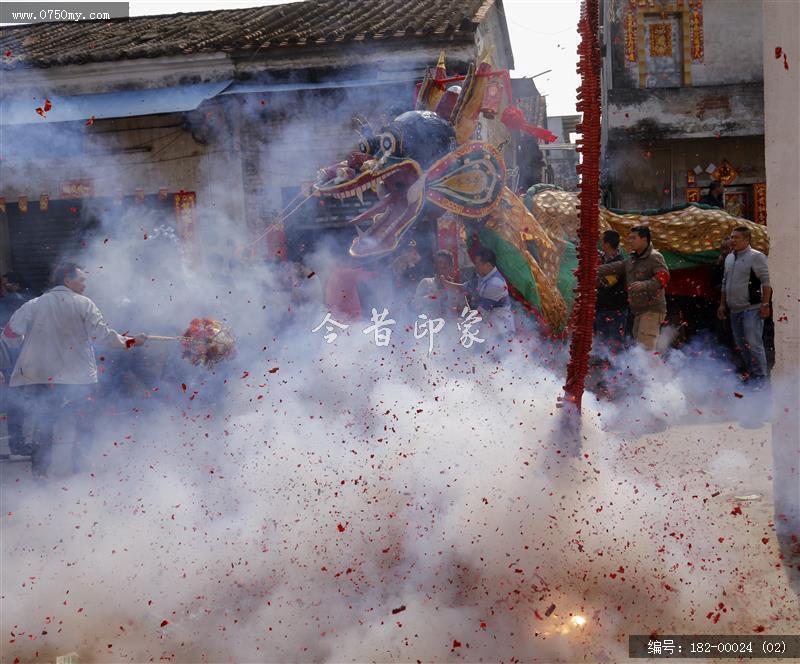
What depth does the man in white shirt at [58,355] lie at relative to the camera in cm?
541

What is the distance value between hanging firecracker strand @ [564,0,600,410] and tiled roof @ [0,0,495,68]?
5.79 metres

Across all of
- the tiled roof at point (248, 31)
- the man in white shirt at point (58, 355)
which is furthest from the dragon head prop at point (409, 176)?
the tiled roof at point (248, 31)

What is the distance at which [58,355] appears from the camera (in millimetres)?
5430

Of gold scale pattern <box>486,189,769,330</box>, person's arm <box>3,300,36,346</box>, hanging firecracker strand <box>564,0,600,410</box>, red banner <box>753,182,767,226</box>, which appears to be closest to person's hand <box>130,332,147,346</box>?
person's arm <box>3,300,36,346</box>

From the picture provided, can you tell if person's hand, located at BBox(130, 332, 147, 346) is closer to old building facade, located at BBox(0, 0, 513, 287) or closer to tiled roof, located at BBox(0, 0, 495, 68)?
old building facade, located at BBox(0, 0, 513, 287)

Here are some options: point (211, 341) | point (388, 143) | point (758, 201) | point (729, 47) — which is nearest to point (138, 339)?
point (211, 341)

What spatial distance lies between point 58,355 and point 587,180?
358cm

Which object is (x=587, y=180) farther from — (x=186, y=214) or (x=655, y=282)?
(x=186, y=214)

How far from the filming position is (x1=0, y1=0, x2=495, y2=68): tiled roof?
909 cm

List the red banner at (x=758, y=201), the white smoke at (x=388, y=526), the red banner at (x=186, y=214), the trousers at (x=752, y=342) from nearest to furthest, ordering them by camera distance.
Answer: the white smoke at (x=388, y=526)
the trousers at (x=752, y=342)
the red banner at (x=186, y=214)
the red banner at (x=758, y=201)

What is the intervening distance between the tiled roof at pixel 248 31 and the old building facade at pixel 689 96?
428cm

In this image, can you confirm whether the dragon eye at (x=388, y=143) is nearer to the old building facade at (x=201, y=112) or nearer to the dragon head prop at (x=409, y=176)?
the dragon head prop at (x=409, y=176)

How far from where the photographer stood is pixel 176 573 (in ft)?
11.2

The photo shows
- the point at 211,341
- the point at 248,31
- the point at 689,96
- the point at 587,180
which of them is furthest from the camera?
the point at 689,96
